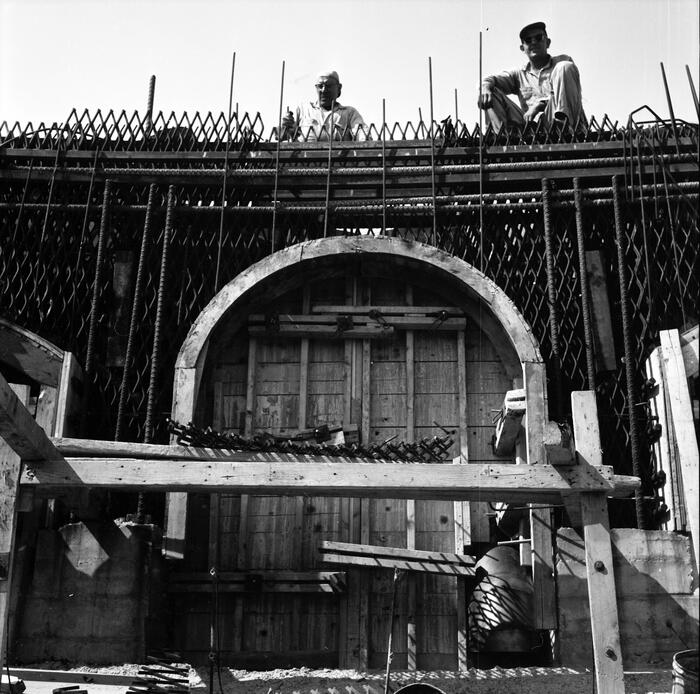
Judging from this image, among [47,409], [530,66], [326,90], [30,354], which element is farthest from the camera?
[326,90]

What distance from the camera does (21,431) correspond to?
27.6 feet

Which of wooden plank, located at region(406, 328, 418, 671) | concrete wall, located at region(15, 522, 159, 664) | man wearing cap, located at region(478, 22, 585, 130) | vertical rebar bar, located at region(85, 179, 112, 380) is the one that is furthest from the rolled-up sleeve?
concrete wall, located at region(15, 522, 159, 664)

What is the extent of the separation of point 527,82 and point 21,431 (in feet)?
30.2

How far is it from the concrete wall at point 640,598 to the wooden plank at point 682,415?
1.65 feet

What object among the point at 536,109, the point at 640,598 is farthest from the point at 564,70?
the point at 640,598

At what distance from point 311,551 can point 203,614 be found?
1368 millimetres

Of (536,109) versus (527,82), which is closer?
(536,109)

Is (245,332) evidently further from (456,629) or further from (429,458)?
(456,629)

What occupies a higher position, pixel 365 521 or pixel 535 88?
pixel 535 88

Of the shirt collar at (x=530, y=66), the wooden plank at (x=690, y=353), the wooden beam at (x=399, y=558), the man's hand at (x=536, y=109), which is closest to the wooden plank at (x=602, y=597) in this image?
the wooden beam at (x=399, y=558)

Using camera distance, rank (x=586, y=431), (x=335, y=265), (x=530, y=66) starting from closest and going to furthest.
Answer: (x=586, y=431), (x=335, y=265), (x=530, y=66)

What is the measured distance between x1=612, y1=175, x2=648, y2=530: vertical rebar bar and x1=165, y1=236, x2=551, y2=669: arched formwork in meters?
1.12

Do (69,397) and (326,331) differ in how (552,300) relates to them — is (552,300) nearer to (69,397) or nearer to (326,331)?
(326,331)

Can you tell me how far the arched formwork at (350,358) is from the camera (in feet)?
35.6
